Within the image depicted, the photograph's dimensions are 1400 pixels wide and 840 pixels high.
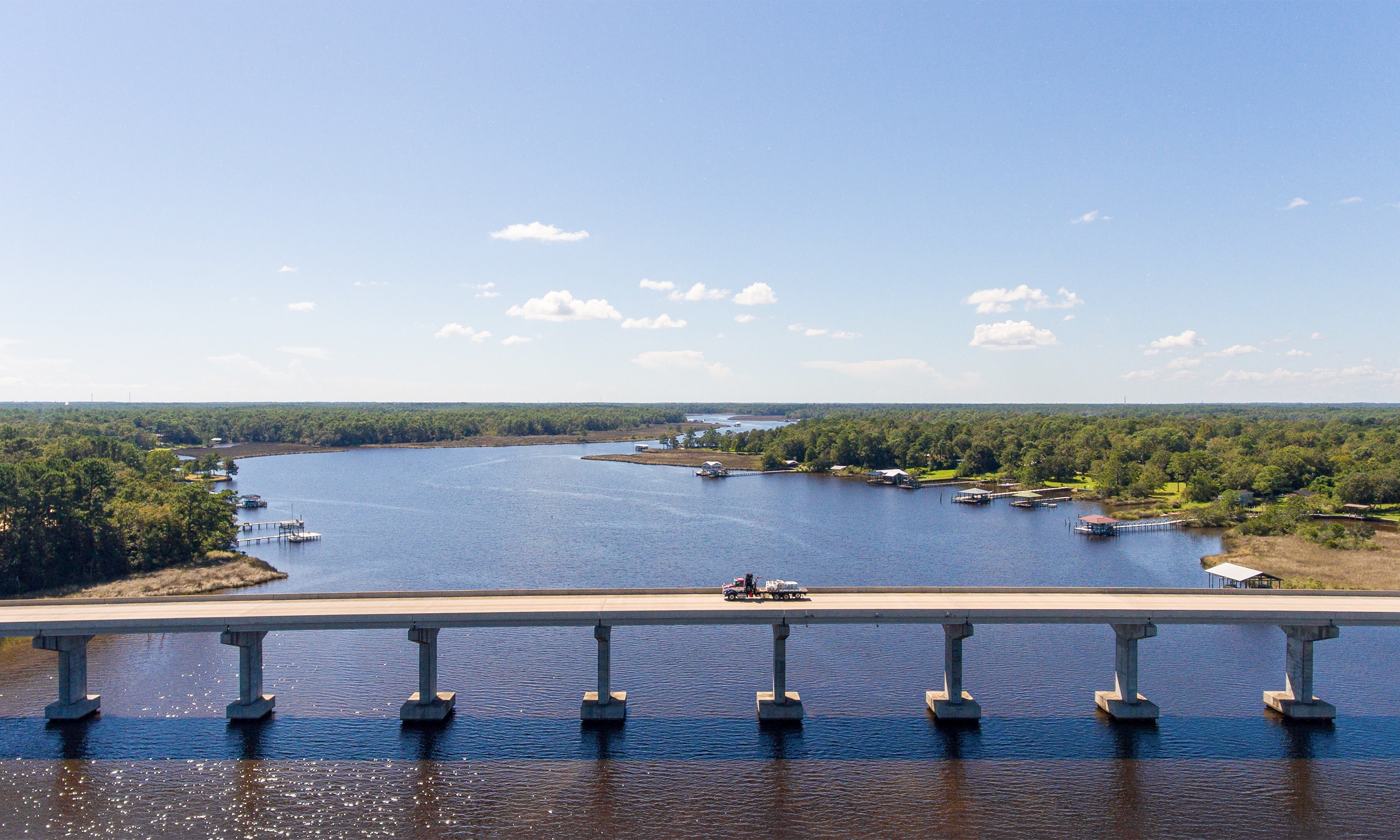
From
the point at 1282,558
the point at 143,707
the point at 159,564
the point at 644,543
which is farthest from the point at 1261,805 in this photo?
the point at 159,564

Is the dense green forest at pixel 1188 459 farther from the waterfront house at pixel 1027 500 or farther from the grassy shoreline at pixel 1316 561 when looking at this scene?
the grassy shoreline at pixel 1316 561

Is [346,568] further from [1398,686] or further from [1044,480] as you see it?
[1044,480]

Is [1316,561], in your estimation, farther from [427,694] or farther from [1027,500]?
[427,694]

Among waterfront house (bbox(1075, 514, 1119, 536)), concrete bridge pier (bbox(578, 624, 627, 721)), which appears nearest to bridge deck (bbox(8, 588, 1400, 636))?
concrete bridge pier (bbox(578, 624, 627, 721))

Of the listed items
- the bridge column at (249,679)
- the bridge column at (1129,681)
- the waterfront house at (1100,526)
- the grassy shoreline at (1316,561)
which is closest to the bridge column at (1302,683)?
the bridge column at (1129,681)

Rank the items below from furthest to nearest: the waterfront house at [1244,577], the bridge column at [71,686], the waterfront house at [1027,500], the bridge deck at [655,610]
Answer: the waterfront house at [1027,500] → the waterfront house at [1244,577] → the bridge column at [71,686] → the bridge deck at [655,610]

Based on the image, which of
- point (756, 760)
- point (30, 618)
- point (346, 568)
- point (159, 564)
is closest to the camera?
point (756, 760)
